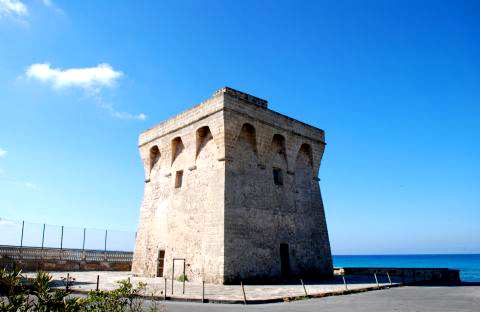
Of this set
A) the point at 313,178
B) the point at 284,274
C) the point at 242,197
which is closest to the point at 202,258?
the point at 242,197

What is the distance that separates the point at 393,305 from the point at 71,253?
20566 mm

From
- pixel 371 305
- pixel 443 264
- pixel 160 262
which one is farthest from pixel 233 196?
pixel 443 264

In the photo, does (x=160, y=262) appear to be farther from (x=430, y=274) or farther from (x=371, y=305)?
(x=430, y=274)

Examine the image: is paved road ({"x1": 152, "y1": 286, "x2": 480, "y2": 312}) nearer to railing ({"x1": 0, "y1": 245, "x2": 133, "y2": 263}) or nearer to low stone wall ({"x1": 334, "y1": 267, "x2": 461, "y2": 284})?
low stone wall ({"x1": 334, "y1": 267, "x2": 461, "y2": 284})

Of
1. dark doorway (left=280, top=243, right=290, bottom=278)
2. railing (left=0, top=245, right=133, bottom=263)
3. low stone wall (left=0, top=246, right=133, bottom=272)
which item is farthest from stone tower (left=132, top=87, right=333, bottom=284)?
railing (left=0, top=245, right=133, bottom=263)

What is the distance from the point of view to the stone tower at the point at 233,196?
50.5 feet

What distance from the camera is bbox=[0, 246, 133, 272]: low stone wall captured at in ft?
66.4

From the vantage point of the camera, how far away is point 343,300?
10648mm

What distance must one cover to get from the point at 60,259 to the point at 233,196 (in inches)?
544

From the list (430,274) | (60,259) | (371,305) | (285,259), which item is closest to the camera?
(371,305)

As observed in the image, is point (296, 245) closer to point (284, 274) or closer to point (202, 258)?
point (284, 274)

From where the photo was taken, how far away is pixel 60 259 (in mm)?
22500

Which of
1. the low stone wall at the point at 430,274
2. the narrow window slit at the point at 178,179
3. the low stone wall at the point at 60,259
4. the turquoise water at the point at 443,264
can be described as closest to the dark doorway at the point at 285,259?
the low stone wall at the point at 430,274

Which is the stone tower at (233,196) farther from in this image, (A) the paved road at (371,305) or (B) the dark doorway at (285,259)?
(A) the paved road at (371,305)
